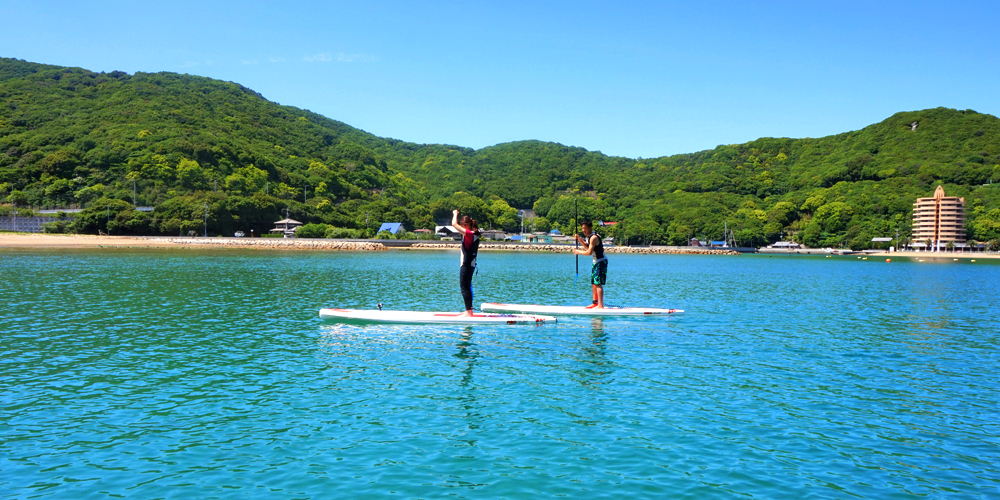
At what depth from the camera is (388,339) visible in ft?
55.1

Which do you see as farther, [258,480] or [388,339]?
[388,339]

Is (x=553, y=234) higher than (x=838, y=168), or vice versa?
(x=838, y=168)

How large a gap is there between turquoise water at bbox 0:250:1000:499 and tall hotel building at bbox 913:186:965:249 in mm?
144757

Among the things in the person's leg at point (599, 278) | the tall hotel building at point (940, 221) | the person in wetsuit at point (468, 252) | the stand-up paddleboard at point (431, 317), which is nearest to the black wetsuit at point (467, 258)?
the person in wetsuit at point (468, 252)

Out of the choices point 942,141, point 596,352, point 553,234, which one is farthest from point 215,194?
point 942,141

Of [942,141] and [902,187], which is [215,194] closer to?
[902,187]

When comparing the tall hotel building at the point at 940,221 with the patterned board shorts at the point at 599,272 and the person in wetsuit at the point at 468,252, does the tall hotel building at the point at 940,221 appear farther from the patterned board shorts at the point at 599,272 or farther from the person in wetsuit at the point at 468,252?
the person in wetsuit at the point at 468,252

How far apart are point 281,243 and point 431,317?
96.3 m

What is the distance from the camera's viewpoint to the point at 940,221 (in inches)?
5502

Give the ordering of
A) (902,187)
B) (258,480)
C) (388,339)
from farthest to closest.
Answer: (902,187)
(388,339)
(258,480)

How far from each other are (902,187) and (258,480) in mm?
192483

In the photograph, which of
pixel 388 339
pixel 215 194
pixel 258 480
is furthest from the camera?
pixel 215 194

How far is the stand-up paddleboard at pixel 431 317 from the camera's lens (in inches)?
756

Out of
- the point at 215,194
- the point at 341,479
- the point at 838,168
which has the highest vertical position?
the point at 838,168
